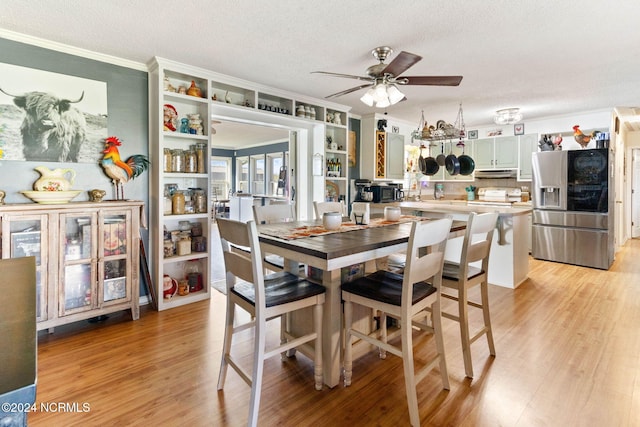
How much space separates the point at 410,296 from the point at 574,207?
4.38 m

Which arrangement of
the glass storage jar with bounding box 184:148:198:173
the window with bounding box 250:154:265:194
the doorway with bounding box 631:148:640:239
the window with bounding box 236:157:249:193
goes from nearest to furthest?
the glass storage jar with bounding box 184:148:198:173
the doorway with bounding box 631:148:640:239
the window with bounding box 250:154:265:194
the window with bounding box 236:157:249:193

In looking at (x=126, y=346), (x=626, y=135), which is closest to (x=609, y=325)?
(x=126, y=346)

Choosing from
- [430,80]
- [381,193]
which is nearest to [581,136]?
[381,193]

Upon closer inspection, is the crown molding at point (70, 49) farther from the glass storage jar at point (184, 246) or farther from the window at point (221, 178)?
the window at point (221, 178)

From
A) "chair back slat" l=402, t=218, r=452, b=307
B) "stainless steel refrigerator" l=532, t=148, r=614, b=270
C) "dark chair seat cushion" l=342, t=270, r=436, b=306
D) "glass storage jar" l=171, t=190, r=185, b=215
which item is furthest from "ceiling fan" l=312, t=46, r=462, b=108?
"stainless steel refrigerator" l=532, t=148, r=614, b=270

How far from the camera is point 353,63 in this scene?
9.94 ft

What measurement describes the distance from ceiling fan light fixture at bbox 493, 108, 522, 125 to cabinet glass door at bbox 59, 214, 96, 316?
201 inches

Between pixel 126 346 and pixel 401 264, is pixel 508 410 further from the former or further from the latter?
pixel 126 346

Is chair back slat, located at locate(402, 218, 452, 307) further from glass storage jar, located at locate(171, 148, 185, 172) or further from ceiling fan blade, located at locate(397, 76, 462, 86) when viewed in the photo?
glass storage jar, located at locate(171, 148, 185, 172)

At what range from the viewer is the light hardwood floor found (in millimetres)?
1636

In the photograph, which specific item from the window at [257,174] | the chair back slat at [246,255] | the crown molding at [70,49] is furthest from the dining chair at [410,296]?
the window at [257,174]

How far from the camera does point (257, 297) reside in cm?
154

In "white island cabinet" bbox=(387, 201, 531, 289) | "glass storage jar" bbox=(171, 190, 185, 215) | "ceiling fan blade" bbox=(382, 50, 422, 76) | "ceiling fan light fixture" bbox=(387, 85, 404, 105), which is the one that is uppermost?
"ceiling fan blade" bbox=(382, 50, 422, 76)

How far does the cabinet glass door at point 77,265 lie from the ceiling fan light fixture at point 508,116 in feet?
16.7
